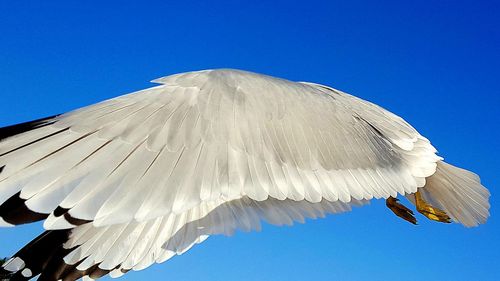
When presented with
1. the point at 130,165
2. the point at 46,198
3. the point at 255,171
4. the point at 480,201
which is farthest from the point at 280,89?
the point at 480,201

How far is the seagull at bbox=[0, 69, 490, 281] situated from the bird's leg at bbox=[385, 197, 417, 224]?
855mm

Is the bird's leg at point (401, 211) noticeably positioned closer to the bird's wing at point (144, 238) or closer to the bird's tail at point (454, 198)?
the bird's tail at point (454, 198)

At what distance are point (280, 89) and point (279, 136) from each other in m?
0.26

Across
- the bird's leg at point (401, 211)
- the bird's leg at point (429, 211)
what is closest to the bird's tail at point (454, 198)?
the bird's leg at point (429, 211)

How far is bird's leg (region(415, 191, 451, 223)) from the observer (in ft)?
11.8

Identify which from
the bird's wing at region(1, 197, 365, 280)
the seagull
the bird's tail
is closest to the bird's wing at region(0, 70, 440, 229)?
the seagull

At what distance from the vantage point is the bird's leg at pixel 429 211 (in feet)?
11.8

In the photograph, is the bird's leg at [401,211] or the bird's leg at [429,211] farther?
the bird's leg at [401,211]

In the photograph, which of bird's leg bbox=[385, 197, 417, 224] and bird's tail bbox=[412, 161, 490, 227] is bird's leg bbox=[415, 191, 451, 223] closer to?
bird's tail bbox=[412, 161, 490, 227]

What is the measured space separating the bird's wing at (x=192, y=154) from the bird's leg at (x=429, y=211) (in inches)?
29.1

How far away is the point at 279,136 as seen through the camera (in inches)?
95.4

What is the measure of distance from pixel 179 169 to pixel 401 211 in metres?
2.38

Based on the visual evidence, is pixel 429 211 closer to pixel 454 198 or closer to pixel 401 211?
pixel 454 198

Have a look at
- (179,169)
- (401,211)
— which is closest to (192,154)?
(179,169)
